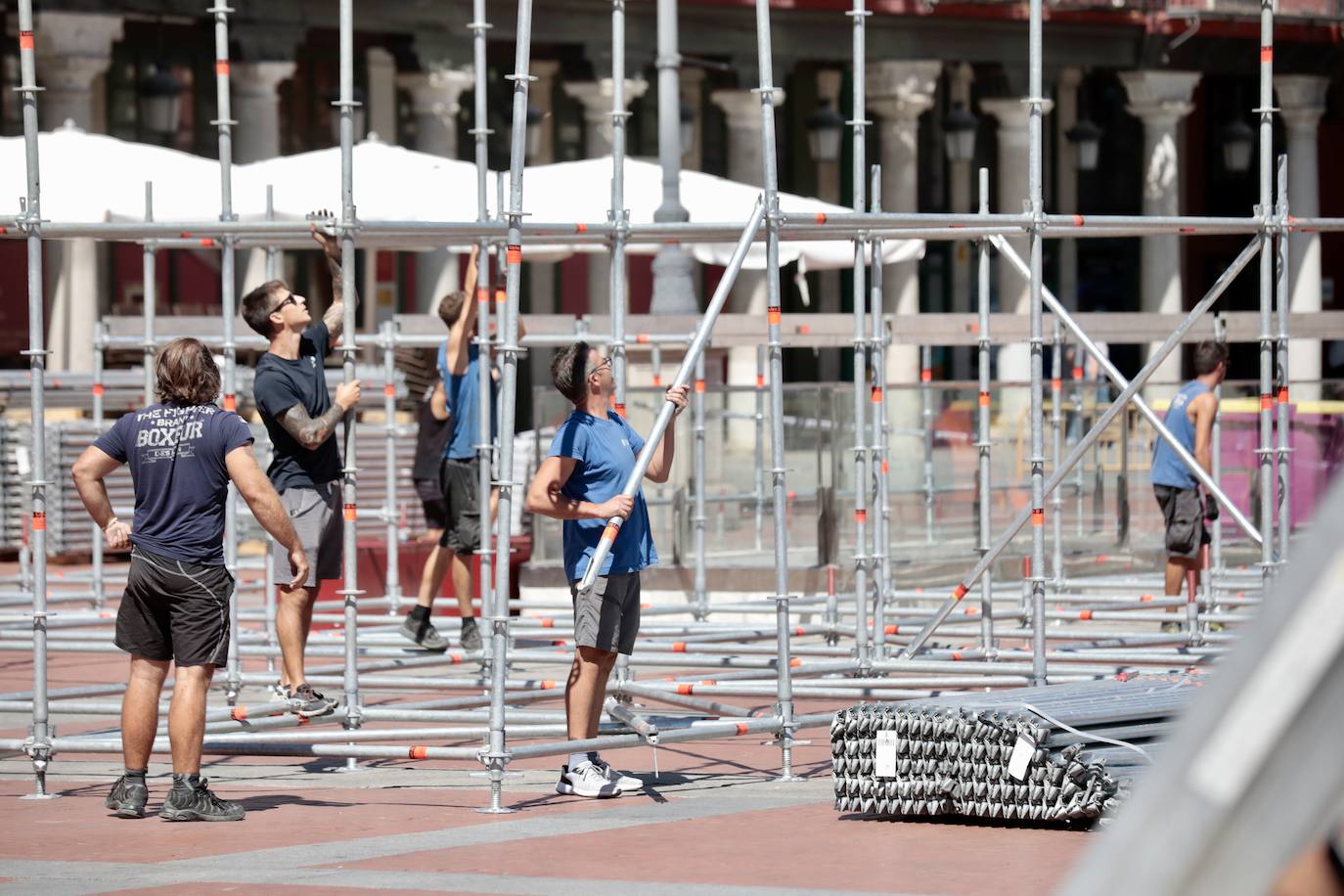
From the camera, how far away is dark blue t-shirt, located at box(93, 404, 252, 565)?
289 inches

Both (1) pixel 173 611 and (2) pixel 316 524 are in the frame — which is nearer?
(1) pixel 173 611

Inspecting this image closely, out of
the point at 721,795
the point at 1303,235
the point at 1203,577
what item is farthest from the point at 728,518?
the point at 1303,235

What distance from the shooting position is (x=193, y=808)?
727 centimetres

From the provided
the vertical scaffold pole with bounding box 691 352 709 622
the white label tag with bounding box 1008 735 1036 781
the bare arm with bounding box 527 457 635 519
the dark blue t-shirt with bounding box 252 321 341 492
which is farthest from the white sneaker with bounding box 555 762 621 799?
the vertical scaffold pole with bounding box 691 352 709 622

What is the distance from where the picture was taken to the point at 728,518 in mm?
14703

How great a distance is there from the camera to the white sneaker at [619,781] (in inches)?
308

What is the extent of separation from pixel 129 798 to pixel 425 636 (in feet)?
12.6

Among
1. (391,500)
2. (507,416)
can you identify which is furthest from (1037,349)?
(391,500)

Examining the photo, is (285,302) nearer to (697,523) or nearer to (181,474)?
(181,474)

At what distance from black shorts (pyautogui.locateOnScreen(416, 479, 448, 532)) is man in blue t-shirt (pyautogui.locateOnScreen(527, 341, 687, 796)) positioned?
409cm

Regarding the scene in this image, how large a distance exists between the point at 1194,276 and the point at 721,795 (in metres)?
34.1

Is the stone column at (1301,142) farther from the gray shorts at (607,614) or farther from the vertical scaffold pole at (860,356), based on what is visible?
the gray shorts at (607,614)

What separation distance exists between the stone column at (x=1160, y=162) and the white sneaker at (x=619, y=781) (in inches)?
1068

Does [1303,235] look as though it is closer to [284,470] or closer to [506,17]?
[506,17]
